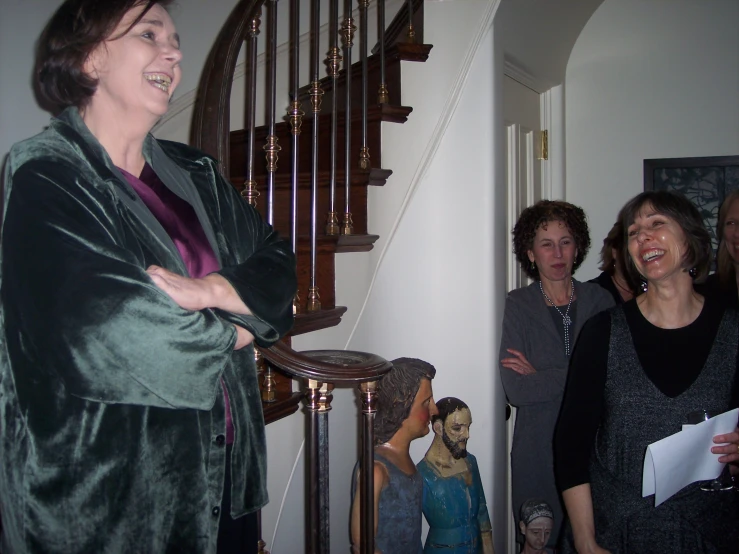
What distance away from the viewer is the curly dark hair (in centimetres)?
164

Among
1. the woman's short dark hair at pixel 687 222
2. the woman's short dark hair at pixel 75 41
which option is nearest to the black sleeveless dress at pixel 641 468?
the woman's short dark hair at pixel 687 222

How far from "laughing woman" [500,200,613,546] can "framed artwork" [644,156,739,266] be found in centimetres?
93

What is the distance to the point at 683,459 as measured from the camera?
132 cm

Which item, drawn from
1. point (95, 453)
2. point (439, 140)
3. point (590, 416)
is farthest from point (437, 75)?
point (95, 453)

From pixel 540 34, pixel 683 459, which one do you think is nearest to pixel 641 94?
pixel 540 34

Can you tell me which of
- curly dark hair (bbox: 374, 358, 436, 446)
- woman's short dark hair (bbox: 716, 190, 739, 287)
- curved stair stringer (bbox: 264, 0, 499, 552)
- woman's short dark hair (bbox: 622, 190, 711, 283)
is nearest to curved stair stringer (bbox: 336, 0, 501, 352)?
curved stair stringer (bbox: 264, 0, 499, 552)

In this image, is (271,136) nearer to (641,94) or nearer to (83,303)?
(83,303)

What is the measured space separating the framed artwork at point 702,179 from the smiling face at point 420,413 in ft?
6.57

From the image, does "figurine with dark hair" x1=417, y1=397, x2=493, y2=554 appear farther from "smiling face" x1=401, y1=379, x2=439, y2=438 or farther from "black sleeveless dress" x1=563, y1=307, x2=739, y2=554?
"black sleeveless dress" x1=563, y1=307, x2=739, y2=554

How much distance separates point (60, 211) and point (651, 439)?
1.27 meters

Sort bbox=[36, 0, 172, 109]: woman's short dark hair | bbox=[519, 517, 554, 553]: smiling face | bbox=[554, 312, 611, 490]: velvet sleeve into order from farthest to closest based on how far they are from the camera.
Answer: bbox=[519, 517, 554, 553]: smiling face
bbox=[554, 312, 611, 490]: velvet sleeve
bbox=[36, 0, 172, 109]: woman's short dark hair

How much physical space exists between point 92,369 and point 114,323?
0.07m

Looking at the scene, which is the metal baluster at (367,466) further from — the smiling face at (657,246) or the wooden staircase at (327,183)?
the smiling face at (657,246)

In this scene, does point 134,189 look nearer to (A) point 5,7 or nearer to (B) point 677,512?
(B) point 677,512
